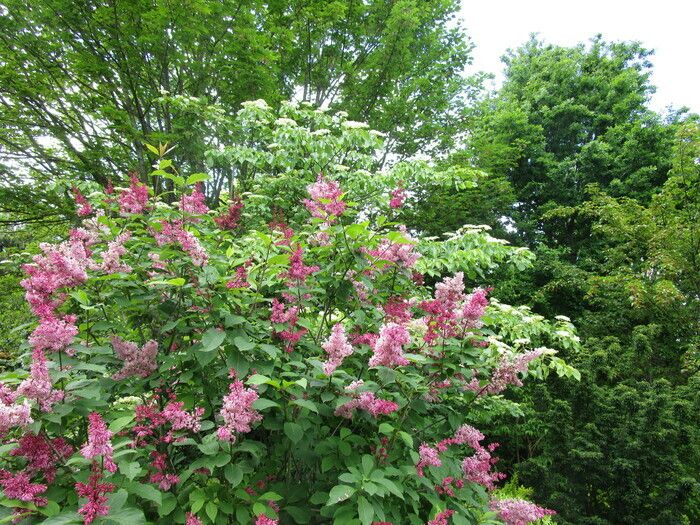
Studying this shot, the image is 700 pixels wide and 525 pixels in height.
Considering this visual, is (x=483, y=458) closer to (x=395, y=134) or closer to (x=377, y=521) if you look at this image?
(x=377, y=521)

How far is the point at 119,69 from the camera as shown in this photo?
599 cm

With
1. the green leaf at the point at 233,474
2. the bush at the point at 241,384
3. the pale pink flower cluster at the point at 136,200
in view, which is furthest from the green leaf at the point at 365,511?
the pale pink flower cluster at the point at 136,200

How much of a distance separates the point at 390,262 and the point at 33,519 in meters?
1.59

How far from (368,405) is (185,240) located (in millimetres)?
1008

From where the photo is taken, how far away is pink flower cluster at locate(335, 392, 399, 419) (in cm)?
165

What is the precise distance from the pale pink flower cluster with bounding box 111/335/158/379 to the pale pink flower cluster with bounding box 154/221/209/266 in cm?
45

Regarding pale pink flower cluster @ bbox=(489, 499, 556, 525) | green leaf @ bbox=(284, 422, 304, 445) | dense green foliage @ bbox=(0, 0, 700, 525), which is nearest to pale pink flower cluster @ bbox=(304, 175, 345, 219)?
dense green foliage @ bbox=(0, 0, 700, 525)

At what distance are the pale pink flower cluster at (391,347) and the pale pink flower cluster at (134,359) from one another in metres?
0.98

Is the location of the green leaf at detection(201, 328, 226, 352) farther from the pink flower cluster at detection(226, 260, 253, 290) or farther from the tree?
the tree

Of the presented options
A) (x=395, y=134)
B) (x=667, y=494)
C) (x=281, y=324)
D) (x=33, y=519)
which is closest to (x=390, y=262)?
(x=281, y=324)

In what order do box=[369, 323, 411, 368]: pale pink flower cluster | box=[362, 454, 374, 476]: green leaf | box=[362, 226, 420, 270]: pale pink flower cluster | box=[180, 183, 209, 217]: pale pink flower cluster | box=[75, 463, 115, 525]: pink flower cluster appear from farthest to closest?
box=[362, 226, 420, 270]: pale pink flower cluster → box=[180, 183, 209, 217]: pale pink flower cluster → box=[369, 323, 411, 368]: pale pink flower cluster → box=[362, 454, 374, 476]: green leaf → box=[75, 463, 115, 525]: pink flower cluster

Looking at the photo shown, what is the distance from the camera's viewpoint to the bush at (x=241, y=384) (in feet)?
4.71

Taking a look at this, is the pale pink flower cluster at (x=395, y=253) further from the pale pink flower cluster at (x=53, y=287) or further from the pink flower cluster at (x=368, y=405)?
the pale pink flower cluster at (x=53, y=287)

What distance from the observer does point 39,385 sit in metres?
1.36
